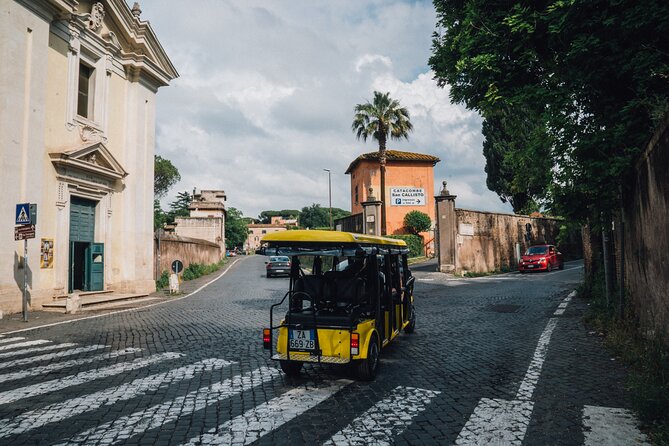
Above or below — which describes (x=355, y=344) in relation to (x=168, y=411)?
above

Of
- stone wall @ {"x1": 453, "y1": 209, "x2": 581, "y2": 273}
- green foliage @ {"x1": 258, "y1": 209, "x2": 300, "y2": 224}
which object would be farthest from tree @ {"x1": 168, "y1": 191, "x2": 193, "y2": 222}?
green foliage @ {"x1": 258, "y1": 209, "x2": 300, "y2": 224}

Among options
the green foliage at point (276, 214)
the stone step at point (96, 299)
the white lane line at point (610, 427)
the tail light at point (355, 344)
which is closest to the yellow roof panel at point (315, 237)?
the tail light at point (355, 344)

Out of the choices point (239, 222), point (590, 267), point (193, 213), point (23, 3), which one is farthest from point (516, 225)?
point (239, 222)

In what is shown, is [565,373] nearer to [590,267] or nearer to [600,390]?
[600,390]

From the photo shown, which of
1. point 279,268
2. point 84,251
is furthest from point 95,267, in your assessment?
point 279,268

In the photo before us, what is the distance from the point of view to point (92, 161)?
17.6 m

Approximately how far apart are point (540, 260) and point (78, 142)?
933 inches

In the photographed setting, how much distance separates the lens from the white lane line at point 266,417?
4.20 m

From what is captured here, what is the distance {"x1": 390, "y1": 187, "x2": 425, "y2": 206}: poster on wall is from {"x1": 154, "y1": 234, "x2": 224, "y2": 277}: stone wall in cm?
1743

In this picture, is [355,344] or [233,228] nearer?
[355,344]

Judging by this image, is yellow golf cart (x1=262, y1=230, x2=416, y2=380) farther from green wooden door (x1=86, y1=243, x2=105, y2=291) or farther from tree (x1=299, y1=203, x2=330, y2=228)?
tree (x1=299, y1=203, x2=330, y2=228)

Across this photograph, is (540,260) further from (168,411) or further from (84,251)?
(168,411)

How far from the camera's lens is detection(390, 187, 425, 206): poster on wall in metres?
42.6

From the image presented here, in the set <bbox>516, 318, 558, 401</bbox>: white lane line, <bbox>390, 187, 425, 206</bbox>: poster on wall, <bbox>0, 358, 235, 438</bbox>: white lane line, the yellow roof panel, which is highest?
<bbox>390, 187, 425, 206</bbox>: poster on wall
